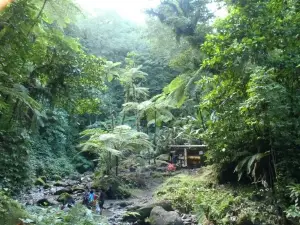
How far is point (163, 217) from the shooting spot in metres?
6.30

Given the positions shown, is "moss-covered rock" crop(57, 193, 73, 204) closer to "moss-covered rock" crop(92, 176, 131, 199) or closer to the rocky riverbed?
the rocky riverbed

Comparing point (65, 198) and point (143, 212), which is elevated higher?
point (65, 198)

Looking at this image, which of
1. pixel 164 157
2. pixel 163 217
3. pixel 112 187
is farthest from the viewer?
pixel 164 157

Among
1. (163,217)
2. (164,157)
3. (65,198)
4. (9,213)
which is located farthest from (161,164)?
(9,213)

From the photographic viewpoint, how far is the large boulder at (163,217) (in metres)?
6.09

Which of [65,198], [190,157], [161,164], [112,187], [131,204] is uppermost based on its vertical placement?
[190,157]

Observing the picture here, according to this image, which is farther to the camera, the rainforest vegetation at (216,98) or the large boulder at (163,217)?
the large boulder at (163,217)

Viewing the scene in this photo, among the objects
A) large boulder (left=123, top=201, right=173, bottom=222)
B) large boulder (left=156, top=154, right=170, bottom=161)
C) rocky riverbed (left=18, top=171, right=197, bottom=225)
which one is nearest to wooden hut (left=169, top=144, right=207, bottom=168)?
large boulder (left=156, top=154, right=170, bottom=161)

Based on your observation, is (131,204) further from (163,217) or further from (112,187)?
(163,217)

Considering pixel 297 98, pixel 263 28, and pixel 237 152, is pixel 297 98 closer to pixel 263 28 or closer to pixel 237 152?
pixel 263 28

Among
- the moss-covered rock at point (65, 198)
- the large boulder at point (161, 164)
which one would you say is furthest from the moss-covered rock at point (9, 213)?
the large boulder at point (161, 164)

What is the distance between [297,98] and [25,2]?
4528 mm

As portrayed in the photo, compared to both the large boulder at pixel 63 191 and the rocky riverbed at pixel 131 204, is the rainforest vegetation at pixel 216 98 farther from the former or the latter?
the large boulder at pixel 63 191

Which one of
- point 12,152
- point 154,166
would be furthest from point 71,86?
point 154,166
